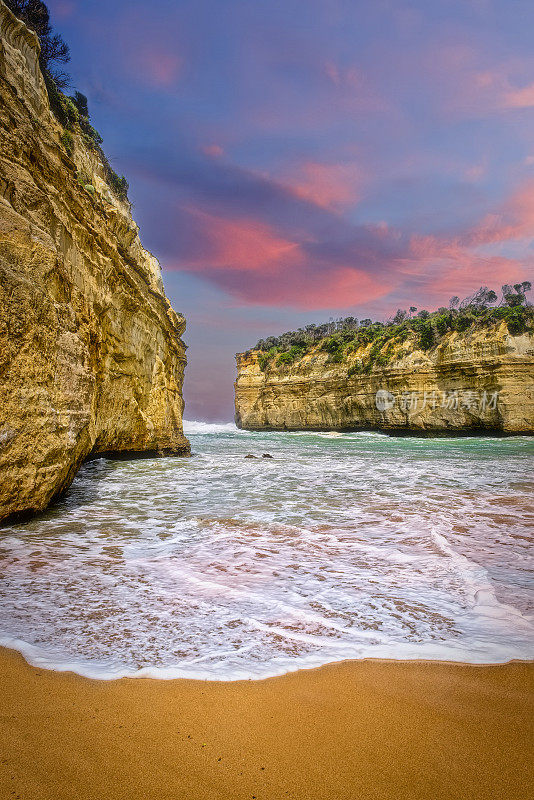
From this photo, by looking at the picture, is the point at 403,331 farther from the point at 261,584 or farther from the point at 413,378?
the point at 261,584

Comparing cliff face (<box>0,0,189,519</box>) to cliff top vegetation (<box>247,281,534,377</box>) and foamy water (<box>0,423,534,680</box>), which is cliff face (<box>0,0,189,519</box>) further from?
cliff top vegetation (<box>247,281,534,377</box>)

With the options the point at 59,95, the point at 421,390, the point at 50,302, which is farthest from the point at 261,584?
the point at 421,390

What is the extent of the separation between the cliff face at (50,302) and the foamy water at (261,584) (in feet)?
3.54

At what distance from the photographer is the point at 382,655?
2102 millimetres

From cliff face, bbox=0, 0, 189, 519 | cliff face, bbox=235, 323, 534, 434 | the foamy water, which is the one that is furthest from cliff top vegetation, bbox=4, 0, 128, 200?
cliff face, bbox=235, 323, 534, 434

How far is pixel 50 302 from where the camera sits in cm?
509

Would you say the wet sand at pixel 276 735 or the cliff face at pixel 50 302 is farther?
the cliff face at pixel 50 302

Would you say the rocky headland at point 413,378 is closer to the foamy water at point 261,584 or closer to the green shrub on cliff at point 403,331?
the green shrub on cliff at point 403,331

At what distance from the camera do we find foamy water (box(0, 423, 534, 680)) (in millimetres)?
2139

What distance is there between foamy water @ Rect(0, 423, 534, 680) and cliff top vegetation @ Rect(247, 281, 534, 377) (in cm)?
2737

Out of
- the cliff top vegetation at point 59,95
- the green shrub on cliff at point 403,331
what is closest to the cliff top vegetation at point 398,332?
the green shrub on cliff at point 403,331

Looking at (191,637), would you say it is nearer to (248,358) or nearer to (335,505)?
(335,505)

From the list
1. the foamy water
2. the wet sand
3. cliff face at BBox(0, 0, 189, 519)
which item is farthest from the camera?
cliff face at BBox(0, 0, 189, 519)

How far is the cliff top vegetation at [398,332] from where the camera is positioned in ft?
93.6
